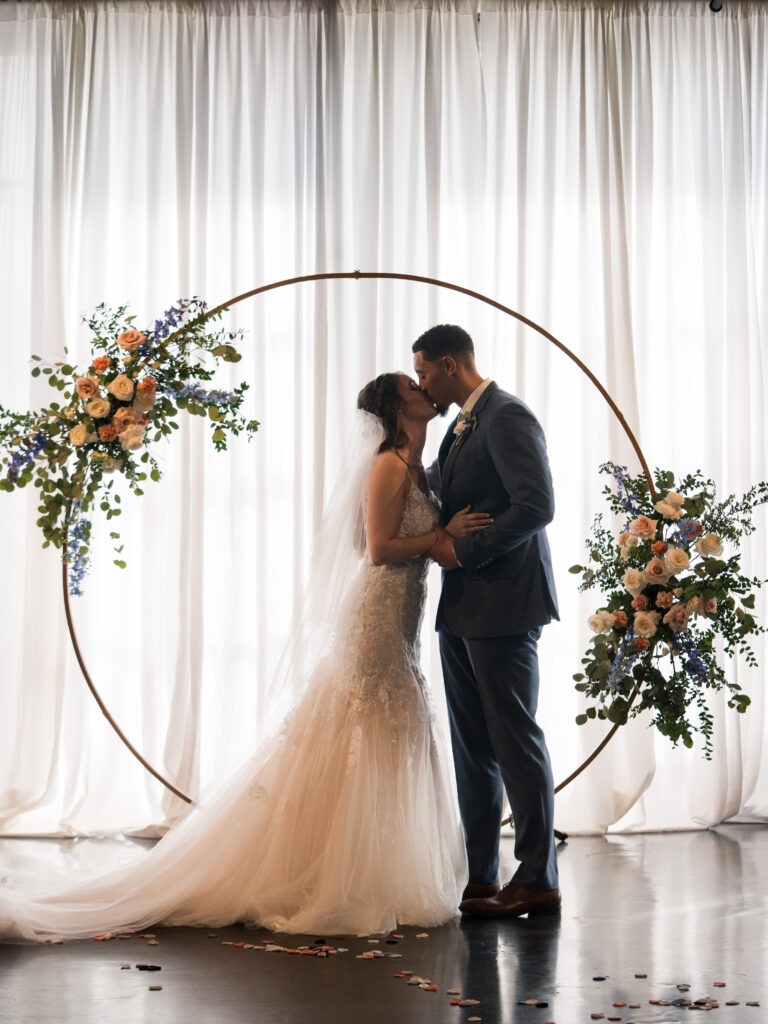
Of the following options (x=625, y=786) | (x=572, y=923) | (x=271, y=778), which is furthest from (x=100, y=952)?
(x=625, y=786)

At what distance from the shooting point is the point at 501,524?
349 centimetres

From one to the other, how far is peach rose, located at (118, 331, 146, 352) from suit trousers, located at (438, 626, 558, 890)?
1382 millimetres

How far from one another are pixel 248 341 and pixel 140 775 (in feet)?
6.44

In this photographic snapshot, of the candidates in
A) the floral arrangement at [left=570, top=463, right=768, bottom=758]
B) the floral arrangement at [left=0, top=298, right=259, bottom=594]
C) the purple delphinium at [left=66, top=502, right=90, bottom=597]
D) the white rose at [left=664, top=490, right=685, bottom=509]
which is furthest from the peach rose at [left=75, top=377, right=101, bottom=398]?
the white rose at [left=664, top=490, right=685, bottom=509]

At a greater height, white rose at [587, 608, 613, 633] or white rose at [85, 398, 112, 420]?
white rose at [85, 398, 112, 420]

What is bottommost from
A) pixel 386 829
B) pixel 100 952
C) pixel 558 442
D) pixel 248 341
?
pixel 100 952

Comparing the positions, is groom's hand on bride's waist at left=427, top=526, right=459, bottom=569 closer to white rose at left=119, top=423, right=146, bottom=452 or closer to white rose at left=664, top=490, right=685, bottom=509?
white rose at left=664, top=490, right=685, bottom=509

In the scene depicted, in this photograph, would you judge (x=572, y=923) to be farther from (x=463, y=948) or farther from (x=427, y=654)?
(x=427, y=654)

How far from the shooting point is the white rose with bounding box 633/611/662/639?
3.57m

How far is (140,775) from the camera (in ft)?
16.5

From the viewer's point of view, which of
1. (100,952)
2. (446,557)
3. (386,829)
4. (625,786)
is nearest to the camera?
(100,952)

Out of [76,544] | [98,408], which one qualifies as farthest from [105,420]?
[76,544]

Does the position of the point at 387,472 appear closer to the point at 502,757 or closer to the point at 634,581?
the point at 634,581

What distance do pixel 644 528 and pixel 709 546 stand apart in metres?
0.20
